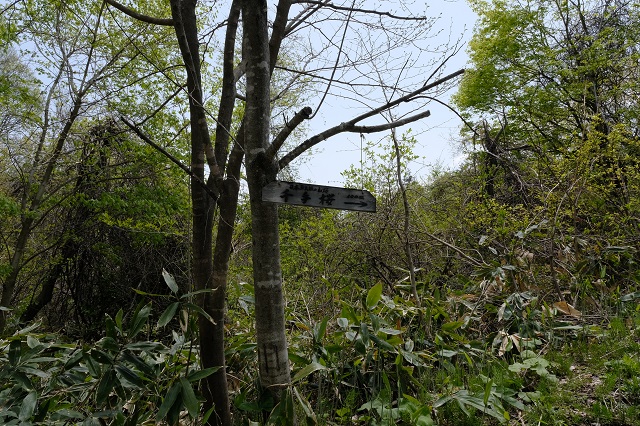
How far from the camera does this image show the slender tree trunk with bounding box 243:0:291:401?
2.07 meters

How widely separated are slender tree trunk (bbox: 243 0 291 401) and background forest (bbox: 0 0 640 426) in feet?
0.10

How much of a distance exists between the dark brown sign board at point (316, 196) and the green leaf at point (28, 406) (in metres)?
1.27

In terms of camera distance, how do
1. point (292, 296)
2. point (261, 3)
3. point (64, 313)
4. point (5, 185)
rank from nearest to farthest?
point (261, 3) < point (292, 296) < point (64, 313) < point (5, 185)

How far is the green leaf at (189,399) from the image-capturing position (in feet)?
6.42

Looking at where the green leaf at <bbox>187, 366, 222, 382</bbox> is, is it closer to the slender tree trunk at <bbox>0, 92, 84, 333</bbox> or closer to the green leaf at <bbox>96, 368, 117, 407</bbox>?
the green leaf at <bbox>96, 368, 117, 407</bbox>

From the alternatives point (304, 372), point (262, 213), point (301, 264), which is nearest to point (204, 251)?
point (262, 213)

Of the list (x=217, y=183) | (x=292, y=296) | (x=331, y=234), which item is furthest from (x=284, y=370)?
(x=331, y=234)

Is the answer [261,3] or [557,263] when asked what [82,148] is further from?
[557,263]

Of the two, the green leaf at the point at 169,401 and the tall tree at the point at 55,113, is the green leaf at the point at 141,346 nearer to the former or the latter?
the green leaf at the point at 169,401

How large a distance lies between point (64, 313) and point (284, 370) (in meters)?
6.17

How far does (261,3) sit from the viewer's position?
2098mm

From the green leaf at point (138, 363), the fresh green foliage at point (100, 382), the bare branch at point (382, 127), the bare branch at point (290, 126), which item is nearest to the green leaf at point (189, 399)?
the fresh green foliage at point (100, 382)

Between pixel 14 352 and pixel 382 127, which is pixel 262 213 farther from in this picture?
pixel 14 352

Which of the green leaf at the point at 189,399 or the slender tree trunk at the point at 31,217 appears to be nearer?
the green leaf at the point at 189,399
